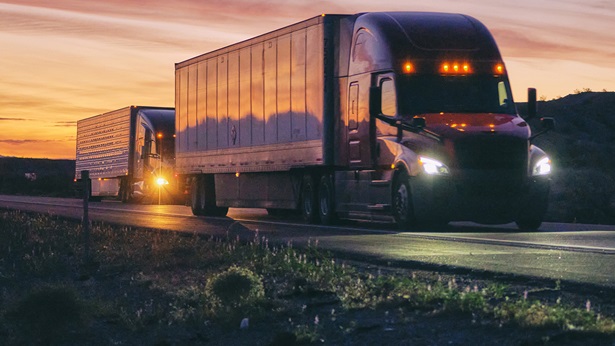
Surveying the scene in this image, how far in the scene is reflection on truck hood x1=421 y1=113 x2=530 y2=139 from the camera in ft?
70.3

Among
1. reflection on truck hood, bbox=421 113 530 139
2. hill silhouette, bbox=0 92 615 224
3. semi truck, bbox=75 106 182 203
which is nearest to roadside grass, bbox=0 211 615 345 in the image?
reflection on truck hood, bbox=421 113 530 139

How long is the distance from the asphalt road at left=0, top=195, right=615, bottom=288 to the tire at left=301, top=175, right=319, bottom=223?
0.64 meters

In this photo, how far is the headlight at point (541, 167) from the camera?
858 inches

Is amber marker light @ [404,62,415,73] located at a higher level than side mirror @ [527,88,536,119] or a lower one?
higher

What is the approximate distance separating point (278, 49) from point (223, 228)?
543 cm

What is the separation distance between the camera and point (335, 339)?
9.22 metres

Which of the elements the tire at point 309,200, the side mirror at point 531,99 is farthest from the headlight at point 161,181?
the side mirror at point 531,99

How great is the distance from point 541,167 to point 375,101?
3.28m

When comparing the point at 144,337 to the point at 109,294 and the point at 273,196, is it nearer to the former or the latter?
the point at 109,294

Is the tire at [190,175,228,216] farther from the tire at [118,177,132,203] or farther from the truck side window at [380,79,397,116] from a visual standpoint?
the tire at [118,177,132,203]

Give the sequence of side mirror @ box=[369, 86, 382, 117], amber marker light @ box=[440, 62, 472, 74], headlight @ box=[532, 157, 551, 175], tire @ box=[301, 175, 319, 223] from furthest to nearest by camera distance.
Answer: tire @ box=[301, 175, 319, 223]
amber marker light @ box=[440, 62, 472, 74]
side mirror @ box=[369, 86, 382, 117]
headlight @ box=[532, 157, 551, 175]

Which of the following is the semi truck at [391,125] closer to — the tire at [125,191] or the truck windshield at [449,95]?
the truck windshield at [449,95]

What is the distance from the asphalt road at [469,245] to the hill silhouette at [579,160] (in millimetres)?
6346

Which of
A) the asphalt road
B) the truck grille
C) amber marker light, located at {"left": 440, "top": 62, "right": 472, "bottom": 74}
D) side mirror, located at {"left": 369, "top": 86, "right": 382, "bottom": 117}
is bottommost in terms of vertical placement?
the asphalt road
